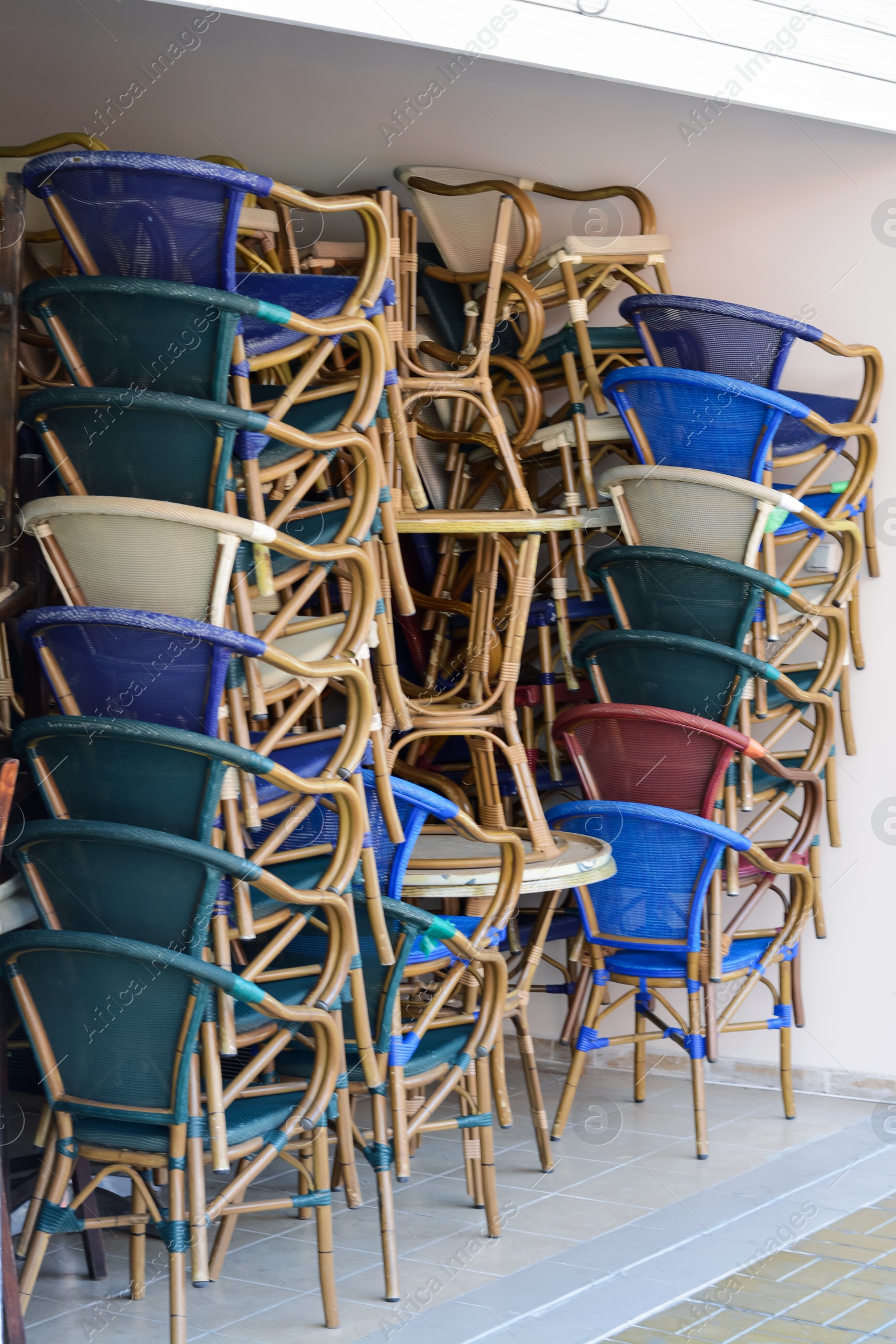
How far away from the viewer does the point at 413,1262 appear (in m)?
2.90

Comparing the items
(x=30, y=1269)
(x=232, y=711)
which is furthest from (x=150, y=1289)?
(x=232, y=711)

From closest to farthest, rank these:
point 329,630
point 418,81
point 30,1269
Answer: point 30,1269 < point 329,630 < point 418,81

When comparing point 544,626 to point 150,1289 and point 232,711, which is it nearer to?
point 232,711

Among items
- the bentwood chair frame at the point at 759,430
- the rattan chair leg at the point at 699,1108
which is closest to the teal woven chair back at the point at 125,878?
the rattan chair leg at the point at 699,1108

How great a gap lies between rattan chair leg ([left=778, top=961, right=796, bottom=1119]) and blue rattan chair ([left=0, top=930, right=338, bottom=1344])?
184 cm

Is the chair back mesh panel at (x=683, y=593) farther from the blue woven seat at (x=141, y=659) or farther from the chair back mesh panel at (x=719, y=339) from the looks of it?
the blue woven seat at (x=141, y=659)

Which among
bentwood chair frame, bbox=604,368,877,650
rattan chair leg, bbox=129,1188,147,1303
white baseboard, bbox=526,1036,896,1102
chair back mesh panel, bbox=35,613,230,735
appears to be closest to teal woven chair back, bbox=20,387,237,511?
chair back mesh panel, bbox=35,613,230,735

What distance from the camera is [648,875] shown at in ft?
11.1

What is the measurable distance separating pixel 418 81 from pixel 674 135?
31.2 inches

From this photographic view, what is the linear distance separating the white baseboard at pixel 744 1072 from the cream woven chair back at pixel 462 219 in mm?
2327

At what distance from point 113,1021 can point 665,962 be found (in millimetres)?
1642

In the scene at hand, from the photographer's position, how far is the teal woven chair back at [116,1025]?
2.21 metres

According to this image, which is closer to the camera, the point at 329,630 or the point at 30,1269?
the point at 30,1269

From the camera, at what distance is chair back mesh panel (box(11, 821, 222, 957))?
2207mm
